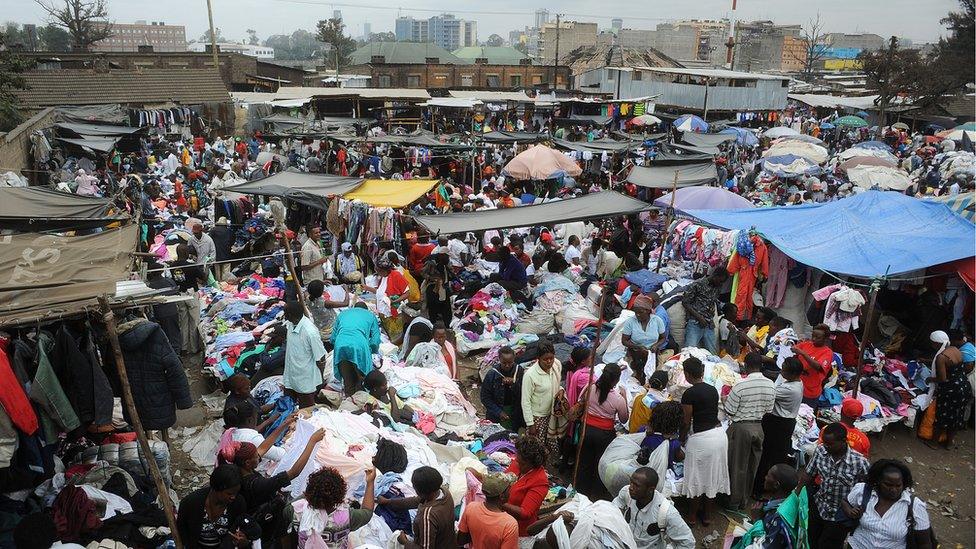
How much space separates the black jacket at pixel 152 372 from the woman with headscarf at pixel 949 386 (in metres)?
6.76

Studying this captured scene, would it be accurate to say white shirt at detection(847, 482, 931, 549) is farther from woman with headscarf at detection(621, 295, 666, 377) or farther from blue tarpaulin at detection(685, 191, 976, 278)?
blue tarpaulin at detection(685, 191, 976, 278)

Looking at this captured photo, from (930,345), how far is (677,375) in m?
3.35

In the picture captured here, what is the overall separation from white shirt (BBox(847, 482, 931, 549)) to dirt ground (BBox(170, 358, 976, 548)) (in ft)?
4.43

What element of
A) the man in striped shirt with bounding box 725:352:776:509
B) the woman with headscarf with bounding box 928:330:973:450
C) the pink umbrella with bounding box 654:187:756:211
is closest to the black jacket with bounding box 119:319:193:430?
the man in striped shirt with bounding box 725:352:776:509

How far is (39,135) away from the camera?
705 inches

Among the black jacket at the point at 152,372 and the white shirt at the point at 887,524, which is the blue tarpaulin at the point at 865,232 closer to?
the white shirt at the point at 887,524

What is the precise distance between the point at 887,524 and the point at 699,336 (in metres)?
3.61

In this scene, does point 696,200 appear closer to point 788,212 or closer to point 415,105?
point 788,212

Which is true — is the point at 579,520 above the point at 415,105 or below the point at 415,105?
below

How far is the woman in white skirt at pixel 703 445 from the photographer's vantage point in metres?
4.86

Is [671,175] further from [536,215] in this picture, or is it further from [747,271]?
[747,271]

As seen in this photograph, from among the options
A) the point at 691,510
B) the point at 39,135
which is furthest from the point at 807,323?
the point at 39,135

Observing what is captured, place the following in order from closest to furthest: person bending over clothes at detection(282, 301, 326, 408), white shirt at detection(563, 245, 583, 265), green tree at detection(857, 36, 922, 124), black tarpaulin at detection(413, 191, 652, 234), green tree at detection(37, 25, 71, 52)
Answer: person bending over clothes at detection(282, 301, 326, 408)
black tarpaulin at detection(413, 191, 652, 234)
white shirt at detection(563, 245, 583, 265)
green tree at detection(857, 36, 922, 124)
green tree at detection(37, 25, 71, 52)

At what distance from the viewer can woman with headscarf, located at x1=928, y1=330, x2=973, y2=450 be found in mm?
6359
